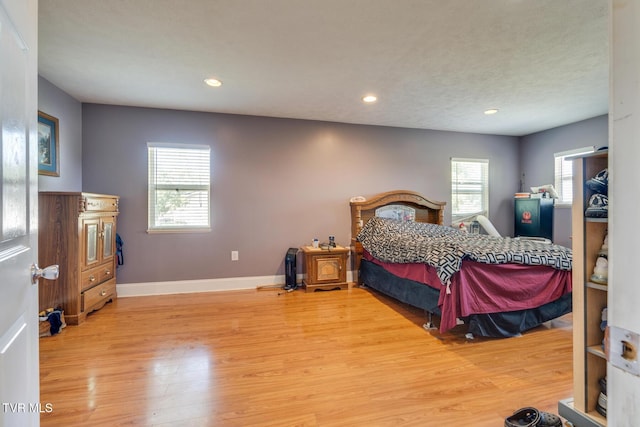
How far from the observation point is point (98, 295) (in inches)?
123

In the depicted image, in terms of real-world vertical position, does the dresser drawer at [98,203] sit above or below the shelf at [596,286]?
above

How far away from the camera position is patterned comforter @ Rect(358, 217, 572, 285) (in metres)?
2.46

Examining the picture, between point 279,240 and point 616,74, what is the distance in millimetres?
3924

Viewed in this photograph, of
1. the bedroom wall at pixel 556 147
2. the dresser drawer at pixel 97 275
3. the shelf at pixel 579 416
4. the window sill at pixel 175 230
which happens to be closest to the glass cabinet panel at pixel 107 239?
the dresser drawer at pixel 97 275

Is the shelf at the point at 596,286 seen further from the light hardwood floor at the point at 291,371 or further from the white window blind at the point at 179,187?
the white window blind at the point at 179,187

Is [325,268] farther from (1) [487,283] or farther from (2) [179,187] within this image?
(2) [179,187]

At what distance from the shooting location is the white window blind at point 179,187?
3.84 metres

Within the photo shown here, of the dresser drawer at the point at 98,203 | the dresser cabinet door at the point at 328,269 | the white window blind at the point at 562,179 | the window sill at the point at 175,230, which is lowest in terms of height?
the dresser cabinet door at the point at 328,269

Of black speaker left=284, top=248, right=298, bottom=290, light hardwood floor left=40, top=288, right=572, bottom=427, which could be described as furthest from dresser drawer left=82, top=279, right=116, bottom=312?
black speaker left=284, top=248, right=298, bottom=290

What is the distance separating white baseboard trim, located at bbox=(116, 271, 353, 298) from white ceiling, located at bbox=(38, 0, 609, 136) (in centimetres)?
224

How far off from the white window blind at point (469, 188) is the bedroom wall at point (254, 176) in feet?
0.51

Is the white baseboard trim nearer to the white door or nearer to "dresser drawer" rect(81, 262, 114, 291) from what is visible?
"dresser drawer" rect(81, 262, 114, 291)

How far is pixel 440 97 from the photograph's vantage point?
11.2ft

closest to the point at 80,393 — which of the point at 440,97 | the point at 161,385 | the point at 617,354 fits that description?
the point at 161,385
